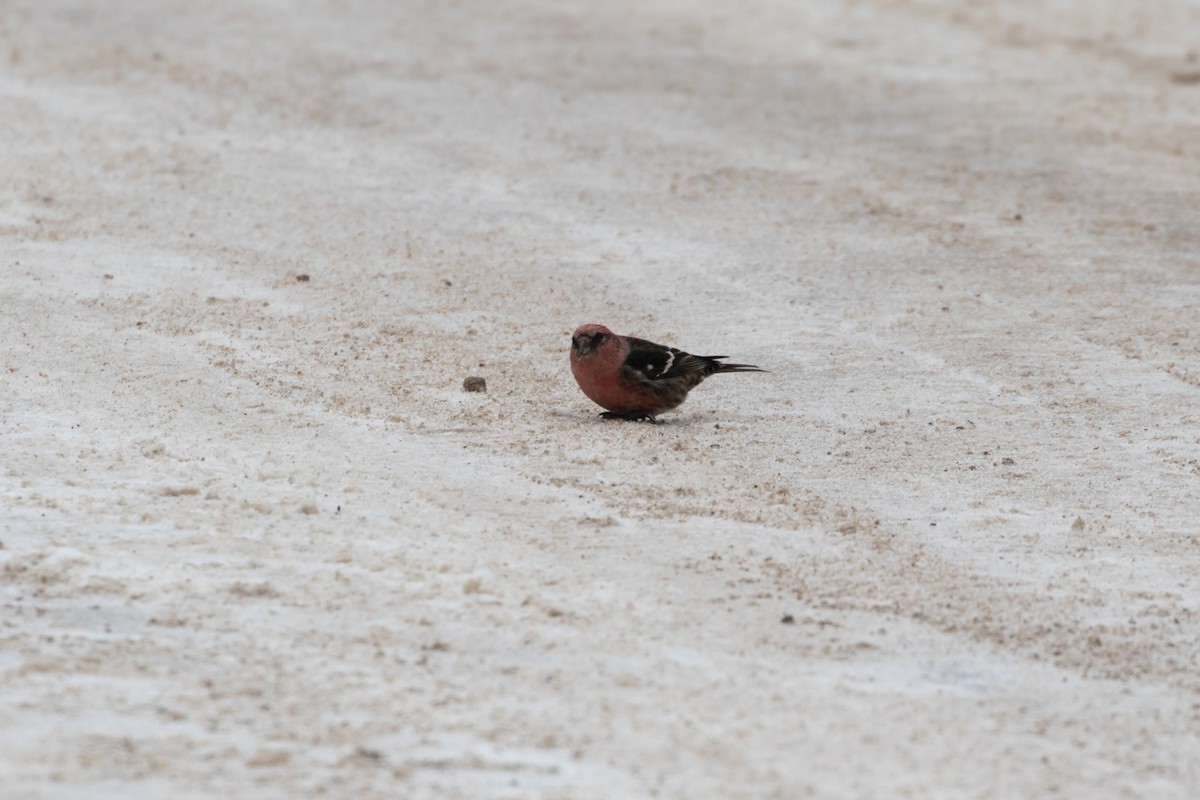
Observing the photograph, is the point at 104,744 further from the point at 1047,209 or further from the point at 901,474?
the point at 1047,209

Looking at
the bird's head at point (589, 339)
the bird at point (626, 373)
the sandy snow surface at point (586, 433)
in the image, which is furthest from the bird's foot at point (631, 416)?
the bird's head at point (589, 339)

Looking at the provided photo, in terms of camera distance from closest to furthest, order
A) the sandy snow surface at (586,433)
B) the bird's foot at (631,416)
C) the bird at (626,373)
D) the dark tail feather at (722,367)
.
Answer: the sandy snow surface at (586,433) → the bird at (626,373) → the bird's foot at (631,416) → the dark tail feather at (722,367)

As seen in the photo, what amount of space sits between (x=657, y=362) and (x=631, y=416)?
0.27 metres

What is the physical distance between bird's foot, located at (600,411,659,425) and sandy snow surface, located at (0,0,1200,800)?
0.42ft

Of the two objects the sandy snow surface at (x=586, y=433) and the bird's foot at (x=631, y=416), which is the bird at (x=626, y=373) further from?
the sandy snow surface at (x=586, y=433)

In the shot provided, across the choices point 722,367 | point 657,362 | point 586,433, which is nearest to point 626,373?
point 657,362

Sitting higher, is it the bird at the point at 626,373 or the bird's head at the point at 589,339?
the bird's head at the point at 589,339

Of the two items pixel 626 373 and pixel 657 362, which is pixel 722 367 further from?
pixel 626 373

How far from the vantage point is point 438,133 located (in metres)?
11.8

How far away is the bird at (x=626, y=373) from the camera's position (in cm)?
659

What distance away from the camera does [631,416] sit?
6816 millimetres

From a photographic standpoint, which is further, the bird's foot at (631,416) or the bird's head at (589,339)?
the bird's foot at (631,416)

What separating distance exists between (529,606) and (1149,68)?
1124cm

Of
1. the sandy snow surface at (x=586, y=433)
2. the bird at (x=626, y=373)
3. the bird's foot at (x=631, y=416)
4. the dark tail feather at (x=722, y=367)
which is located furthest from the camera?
the dark tail feather at (x=722, y=367)
